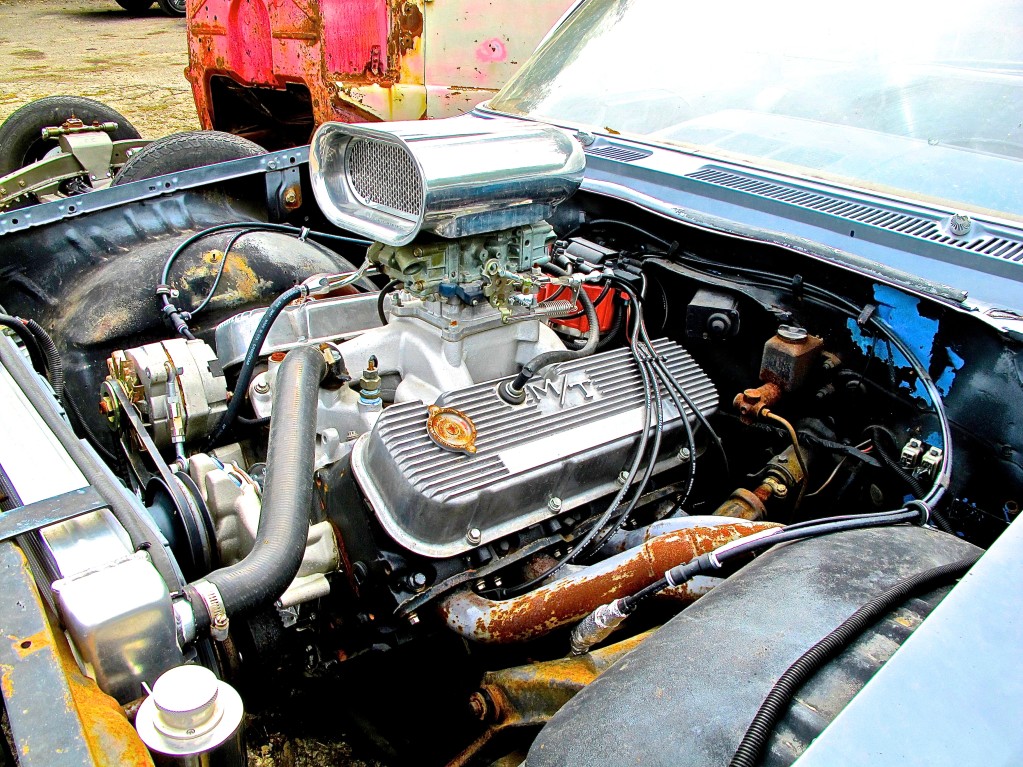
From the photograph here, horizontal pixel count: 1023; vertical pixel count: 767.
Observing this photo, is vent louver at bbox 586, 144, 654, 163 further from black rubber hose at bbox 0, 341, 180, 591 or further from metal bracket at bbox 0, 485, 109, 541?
metal bracket at bbox 0, 485, 109, 541

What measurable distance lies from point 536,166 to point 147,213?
143 centimetres

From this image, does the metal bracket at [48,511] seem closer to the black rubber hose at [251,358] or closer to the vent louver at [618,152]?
the black rubber hose at [251,358]

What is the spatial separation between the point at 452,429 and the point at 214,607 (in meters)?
0.61

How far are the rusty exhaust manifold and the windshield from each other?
1.08 m

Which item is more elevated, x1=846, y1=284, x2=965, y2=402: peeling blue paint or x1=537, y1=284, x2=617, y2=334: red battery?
x1=846, y1=284, x2=965, y2=402: peeling blue paint

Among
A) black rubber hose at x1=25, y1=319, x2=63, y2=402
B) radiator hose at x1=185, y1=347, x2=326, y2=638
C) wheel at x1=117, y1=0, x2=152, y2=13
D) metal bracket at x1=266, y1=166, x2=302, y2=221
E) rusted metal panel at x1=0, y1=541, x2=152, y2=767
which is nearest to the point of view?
rusted metal panel at x1=0, y1=541, x2=152, y2=767

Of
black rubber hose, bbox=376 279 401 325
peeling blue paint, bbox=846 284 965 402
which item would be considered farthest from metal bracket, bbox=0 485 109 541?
peeling blue paint, bbox=846 284 965 402

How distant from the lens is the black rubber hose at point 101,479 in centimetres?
117

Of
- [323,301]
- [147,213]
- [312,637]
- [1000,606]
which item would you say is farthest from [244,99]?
[1000,606]

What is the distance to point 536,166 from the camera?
178cm

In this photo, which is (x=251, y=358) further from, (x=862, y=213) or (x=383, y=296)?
(x=862, y=213)

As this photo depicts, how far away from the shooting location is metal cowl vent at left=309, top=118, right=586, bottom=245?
1.64 m

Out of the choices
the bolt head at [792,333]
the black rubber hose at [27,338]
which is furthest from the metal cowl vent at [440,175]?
the black rubber hose at [27,338]

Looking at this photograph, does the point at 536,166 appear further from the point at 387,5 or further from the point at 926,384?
the point at 387,5
